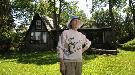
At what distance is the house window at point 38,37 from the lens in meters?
55.3

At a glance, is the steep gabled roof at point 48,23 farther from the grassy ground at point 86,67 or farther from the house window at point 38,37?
the grassy ground at point 86,67

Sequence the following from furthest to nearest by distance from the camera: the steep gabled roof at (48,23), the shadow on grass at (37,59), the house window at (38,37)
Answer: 1. the house window at (38,37)
2. the steep gabled roof at (48,23)
3. the shadow on grass at (37,59)

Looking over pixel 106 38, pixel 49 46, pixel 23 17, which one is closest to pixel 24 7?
pixel 23 17

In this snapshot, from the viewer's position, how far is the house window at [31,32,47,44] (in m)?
55.3

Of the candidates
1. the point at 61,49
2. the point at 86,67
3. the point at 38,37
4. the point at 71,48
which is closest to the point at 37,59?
A: the point at 86,67

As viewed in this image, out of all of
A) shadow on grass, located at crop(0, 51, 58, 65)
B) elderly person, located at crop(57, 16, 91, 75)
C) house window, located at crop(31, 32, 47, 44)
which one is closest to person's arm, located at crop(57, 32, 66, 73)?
elderly person, located at crop(57, 16, 91, 75)

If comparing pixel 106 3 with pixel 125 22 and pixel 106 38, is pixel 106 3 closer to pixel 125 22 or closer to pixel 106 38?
pixel 106 38

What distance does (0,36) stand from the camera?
1967 inches

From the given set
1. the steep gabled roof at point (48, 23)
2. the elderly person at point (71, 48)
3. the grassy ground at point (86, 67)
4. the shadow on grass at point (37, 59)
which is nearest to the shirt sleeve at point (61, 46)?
the elderly person at point (71, 48)

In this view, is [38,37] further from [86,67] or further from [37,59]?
[86,67]

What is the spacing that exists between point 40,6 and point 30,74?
175ft

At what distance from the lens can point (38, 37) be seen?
184ft

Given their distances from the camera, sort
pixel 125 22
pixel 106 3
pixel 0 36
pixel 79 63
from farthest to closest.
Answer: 1. pixel 125 22
2. pixel 106 3
3. pixel 0 36
4. pixel 79 63

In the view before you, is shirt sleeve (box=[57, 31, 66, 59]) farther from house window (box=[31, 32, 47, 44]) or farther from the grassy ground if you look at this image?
house window (box=[31, 32, 47, 44])
